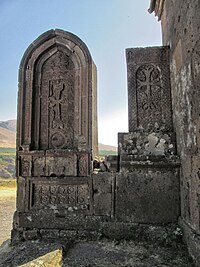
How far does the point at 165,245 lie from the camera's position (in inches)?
128

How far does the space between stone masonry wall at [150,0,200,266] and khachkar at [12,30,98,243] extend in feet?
4.80

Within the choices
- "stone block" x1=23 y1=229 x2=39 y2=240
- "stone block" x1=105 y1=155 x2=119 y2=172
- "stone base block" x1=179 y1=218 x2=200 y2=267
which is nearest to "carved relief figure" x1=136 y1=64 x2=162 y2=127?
"stone block" x1=105 y1=155 x2=119 y2=172

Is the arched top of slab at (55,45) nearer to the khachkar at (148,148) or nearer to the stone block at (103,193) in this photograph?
the khachkar at (148,148)

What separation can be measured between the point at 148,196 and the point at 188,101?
157cm

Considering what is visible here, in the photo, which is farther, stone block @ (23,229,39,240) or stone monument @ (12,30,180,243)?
stone block @ (23,229,39,240)

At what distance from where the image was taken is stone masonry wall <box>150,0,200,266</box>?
2.54m

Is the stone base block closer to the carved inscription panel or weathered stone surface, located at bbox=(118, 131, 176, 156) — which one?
weathered stone surface, located at bbox=(118, 131, 176, 156)

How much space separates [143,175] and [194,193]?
97cm

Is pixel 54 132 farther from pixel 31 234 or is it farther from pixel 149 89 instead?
pixel 149 89

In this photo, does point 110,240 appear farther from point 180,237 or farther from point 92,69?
point 92,69

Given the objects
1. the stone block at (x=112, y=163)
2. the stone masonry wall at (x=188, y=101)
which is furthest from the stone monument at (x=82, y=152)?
the stone masonry wall at (x=188, y=101)

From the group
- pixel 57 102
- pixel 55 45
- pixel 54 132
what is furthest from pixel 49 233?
pixel 55 45

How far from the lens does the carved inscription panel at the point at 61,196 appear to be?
12.5 ft

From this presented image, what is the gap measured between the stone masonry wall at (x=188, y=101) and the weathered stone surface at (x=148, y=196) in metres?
0.20
